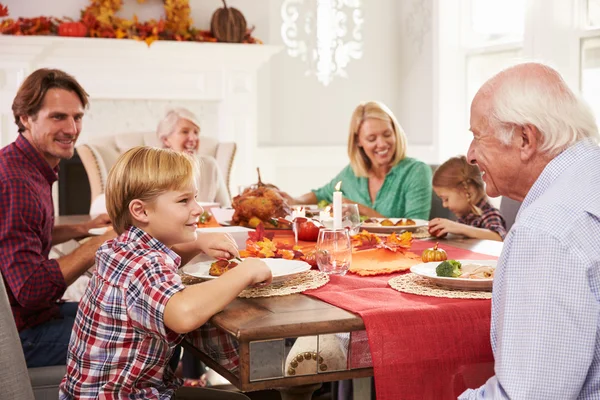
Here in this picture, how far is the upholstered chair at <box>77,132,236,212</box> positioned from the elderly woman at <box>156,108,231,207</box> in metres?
0.22

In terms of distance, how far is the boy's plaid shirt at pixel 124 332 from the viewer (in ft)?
5.29

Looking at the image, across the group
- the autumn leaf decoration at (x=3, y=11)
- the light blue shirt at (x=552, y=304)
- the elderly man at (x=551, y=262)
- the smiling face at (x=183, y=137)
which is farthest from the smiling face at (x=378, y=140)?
the autumn leaf decoration at (x=3, y=11)

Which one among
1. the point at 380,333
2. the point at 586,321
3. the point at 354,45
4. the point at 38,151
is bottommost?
the point at 380,333

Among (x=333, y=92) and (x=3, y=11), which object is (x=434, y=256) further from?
(x=333, y=92)

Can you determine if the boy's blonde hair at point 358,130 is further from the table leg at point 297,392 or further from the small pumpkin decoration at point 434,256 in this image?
the table leg at point 297,392

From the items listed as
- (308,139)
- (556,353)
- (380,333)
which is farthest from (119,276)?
(308,139)

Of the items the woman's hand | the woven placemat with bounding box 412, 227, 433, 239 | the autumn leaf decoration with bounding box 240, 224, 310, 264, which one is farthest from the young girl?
the autumn leaf decoration with bounding box 240, 224, 310, 264

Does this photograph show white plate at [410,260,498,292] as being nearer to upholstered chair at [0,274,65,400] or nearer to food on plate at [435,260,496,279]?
food on plate at [435,260,496,279]

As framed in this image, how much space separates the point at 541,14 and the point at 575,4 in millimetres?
229

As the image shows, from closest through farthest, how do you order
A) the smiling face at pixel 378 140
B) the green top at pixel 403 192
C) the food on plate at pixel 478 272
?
1. the food on plate at pixel 478 272
2. the green top at pixel 403 192
3. the smiling face at pixel 378 140

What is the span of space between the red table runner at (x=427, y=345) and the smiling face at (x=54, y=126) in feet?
4.50

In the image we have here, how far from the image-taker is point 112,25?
5.93 m

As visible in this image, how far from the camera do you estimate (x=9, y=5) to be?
5.84 m

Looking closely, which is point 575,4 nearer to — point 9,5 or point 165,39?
point 165,39
